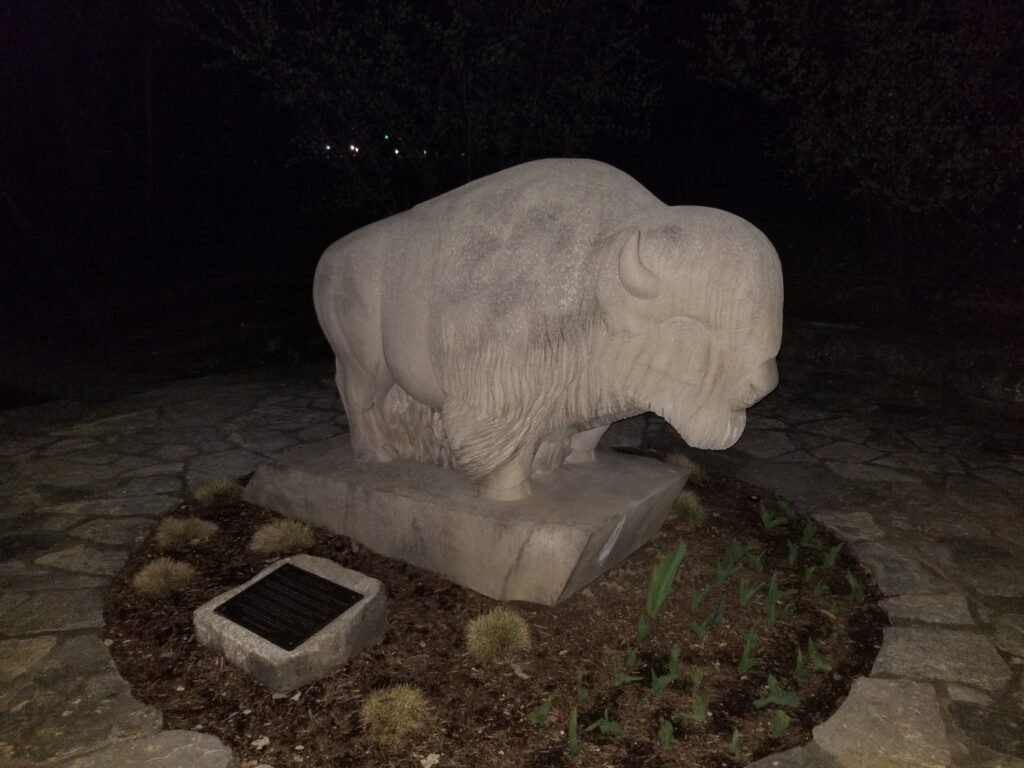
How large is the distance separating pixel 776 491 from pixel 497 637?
2.50 meters

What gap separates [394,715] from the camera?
2.65m

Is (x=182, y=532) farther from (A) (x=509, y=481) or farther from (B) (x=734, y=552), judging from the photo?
(B) (x=734, y=552)

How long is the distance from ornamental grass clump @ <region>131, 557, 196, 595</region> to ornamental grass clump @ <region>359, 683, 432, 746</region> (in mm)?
1293

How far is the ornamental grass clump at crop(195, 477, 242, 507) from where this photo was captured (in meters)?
4.41

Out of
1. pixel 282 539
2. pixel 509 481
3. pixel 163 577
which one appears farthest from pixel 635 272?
pixel 163 577

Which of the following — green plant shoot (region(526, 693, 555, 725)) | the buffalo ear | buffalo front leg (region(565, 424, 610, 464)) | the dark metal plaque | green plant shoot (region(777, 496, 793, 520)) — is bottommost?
green plant shoot (region(777, 496, 793, 520))

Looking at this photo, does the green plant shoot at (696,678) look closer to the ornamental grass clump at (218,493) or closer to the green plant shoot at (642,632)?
the green plant shoot at (642,632)

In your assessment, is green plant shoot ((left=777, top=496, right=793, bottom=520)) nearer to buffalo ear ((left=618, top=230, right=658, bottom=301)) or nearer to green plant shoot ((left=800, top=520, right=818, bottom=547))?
green plant shoot ((left=800, top=520, right=818, bottom=547))

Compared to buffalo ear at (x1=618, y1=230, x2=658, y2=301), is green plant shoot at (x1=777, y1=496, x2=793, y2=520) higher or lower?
lower

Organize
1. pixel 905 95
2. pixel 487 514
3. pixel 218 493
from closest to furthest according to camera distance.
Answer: pixel 487 514 < pixel 218 493 < pixel 905 95

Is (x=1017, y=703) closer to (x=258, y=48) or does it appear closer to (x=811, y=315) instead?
(x=811, y=315)

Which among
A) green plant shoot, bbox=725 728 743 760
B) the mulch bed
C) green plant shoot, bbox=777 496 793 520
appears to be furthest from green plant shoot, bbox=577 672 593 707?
green plant shoot, bbox=777 496 793 520

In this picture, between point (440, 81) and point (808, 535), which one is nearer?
point (808, 535)

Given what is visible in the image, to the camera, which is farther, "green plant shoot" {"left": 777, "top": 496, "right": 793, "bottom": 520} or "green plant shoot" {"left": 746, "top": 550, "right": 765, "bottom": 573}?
"green plant shoot" {"left": 777, "top": 496, "right": 793, "bottom": 520}
